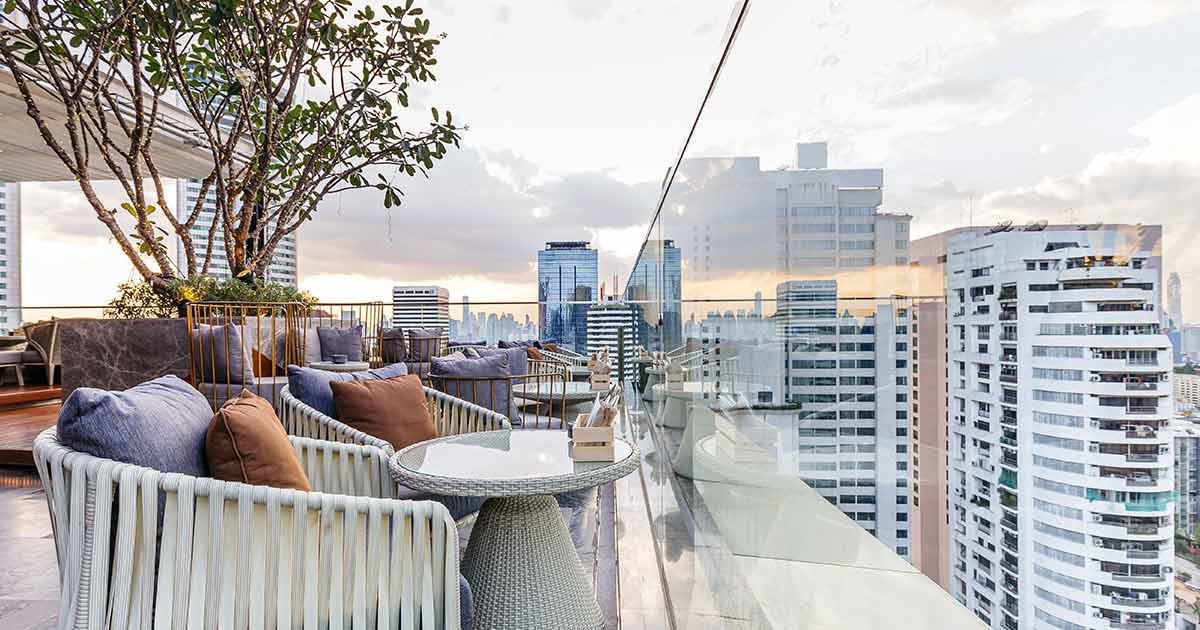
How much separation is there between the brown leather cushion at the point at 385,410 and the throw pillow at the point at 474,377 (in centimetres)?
102

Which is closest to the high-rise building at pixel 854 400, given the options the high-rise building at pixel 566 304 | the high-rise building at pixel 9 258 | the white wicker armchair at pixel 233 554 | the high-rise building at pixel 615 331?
the white wicker armchair at pixel 233 554

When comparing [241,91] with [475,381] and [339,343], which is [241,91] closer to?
[339,343]

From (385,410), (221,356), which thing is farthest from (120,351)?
(385,410)

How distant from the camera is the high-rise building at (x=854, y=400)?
2.10 feet

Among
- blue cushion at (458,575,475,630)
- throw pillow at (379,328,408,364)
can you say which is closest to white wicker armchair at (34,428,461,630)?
blue cushion at (458,575,475,630)

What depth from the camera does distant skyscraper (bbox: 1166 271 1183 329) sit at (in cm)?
Answer: 34

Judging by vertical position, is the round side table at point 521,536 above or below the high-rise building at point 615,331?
below

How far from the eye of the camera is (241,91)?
467 cm

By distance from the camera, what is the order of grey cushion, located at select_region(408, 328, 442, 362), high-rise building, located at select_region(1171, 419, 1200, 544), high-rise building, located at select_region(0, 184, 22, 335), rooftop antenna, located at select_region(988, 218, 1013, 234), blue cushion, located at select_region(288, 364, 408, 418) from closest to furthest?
high-rise building, located at select_region(1171, 419, 1200, 544) < rooftop antenna, located at select_region(988, 218, 1013, 234) < blue cushion, located at select_region(288, 364, 408, 418) < grey cushion, located at select_region(408, 328, 442, 362) < high-rise building, located at select_region(0, 184, 22, 335)

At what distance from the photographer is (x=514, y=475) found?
169 cm

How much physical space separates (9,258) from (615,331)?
799 centimetres

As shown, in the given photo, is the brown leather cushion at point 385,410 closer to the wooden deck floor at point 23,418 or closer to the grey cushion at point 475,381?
the grey cushion at point 475,381

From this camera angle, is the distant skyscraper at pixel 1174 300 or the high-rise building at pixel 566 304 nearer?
the distant skyscraper at pixel 1174 300

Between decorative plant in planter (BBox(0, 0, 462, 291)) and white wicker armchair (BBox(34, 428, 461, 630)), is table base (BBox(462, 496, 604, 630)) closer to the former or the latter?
white wicker armchair (BBox(34, 428, 461, 630))
